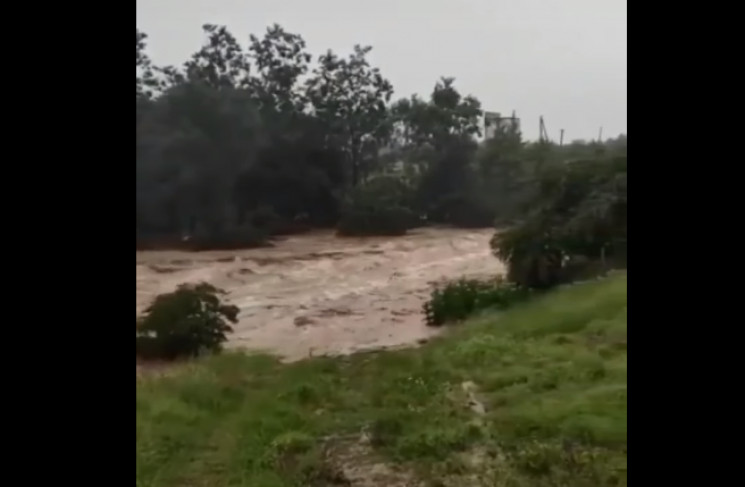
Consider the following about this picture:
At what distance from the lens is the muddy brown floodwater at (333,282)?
1.37 m

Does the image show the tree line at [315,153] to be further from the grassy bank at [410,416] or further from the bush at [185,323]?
the grassy bank at [410,416]

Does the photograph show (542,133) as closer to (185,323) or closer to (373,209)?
(373,209)

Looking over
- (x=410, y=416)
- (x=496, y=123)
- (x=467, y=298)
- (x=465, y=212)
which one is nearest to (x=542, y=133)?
(x=496, y=123)

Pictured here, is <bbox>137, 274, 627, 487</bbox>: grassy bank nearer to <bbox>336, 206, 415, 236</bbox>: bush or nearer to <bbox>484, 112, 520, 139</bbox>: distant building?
<bbox>336, 206, 415, 236</bbox>: bush

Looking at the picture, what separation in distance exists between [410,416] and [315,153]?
526 millimetres

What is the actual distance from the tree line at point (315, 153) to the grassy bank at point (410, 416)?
0.79ft

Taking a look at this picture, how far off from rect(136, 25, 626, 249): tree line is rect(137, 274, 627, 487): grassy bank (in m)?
0.24

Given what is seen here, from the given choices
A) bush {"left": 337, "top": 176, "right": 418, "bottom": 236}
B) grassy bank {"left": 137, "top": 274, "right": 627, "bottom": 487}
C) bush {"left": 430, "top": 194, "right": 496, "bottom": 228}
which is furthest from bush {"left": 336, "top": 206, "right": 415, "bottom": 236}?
grassy bank {"left": 137, "top": 274, "right": 627, "bottom": 487}

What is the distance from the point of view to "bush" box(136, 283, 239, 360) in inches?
51.2

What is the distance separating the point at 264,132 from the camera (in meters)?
1.43

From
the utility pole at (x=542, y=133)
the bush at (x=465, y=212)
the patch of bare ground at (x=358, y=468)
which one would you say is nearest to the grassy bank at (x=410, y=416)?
the patch of bare ground at (x=358, y=468)

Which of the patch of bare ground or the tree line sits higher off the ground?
the tree line
